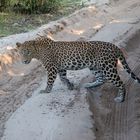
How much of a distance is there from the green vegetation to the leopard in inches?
226

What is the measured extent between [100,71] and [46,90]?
119 centimetres

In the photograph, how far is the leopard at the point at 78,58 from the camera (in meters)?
10.6

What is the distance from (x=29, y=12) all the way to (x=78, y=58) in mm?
9279

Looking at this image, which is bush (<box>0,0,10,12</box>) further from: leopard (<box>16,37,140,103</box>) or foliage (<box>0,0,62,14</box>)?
leopard (<box>16,37,140,103</box>)

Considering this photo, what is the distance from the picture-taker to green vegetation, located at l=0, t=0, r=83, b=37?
679 inches

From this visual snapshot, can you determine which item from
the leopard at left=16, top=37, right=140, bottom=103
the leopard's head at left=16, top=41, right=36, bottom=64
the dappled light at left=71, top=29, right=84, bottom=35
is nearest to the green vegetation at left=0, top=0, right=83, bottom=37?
the dappled light at left=71, top=29, right=84, bottom=35

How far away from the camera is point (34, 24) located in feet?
57.7

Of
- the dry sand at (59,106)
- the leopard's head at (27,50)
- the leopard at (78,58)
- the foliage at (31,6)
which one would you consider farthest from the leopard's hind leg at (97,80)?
the foliage at (31,6)

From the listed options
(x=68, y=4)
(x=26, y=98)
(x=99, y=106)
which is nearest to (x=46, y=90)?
(x=26, y=98)

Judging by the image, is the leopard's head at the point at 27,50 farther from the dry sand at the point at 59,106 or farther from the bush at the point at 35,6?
the bush at the point at 35,6

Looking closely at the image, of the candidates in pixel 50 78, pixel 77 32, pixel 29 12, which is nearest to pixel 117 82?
pixel 50 78

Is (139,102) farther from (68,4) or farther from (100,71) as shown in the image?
(68,4)

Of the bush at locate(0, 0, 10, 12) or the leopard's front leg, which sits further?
the bush at locate(0, 0, 10, 12)

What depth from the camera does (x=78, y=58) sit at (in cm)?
1062
